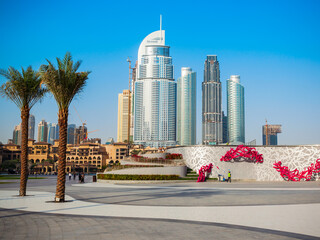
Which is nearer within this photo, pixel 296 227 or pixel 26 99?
pixel 296 227

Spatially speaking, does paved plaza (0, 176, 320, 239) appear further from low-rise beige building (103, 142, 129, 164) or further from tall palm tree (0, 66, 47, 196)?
low-rise beige building (103, 142, 129, 164)

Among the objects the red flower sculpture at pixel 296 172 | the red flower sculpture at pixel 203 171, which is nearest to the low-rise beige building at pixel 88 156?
the red flower sculpture at pixel 203 171

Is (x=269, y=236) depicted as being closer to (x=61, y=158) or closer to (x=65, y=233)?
(x=65, y=233)

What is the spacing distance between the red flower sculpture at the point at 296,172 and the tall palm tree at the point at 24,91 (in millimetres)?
35350

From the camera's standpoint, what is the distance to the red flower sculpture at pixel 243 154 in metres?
45.5

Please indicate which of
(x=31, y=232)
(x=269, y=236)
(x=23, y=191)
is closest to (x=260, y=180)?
(x=23, y=191)

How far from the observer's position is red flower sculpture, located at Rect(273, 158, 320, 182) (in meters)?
44.6

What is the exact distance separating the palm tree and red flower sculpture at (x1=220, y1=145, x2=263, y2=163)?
30.4 meters

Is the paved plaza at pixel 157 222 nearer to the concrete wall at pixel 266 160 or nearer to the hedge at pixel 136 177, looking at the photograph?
the hedge at pixel 136 177

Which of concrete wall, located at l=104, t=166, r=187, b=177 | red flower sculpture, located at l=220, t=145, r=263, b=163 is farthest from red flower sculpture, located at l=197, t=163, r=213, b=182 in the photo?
concrete wall, located at l=104, t=166, r=187, b=177

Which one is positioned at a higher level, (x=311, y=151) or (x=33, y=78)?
(x=33, y=78)

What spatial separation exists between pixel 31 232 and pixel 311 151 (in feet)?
144

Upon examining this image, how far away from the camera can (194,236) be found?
10.1 m

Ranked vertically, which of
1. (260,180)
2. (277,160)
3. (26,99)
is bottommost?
(260,180)
